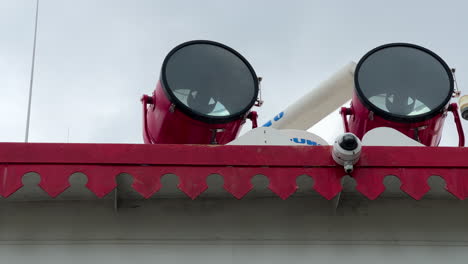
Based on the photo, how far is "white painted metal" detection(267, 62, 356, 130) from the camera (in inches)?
208

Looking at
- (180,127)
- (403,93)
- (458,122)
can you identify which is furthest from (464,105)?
(180,127)

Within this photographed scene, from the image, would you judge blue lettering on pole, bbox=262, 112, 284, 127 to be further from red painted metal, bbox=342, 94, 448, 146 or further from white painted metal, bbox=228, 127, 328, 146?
white painted metal, bbox=228, 127, 328, 146

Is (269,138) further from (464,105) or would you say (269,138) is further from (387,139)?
(464,105)

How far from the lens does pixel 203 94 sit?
3895mm

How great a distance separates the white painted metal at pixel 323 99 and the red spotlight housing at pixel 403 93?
1.03 metres

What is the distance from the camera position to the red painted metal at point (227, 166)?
2.97 meters

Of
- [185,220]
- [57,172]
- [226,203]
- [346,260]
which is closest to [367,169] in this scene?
[346,260]

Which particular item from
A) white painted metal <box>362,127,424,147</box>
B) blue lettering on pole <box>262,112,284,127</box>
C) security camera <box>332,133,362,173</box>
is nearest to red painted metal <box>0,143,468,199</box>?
security camera <box>332,133,362,173</box>

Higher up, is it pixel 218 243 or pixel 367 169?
pixel 367 169

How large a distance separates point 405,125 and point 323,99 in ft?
5.37

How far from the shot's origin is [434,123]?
398 cm

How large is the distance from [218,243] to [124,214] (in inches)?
19.4

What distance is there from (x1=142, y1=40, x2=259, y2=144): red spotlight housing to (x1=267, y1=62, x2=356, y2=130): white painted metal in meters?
1.27

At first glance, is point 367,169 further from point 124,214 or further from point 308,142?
point 124,214
